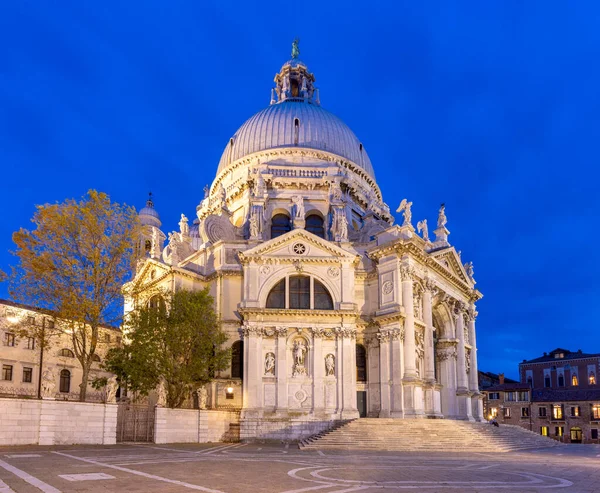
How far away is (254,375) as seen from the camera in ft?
136

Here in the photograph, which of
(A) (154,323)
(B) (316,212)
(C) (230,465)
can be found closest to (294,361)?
(A) (154,323)

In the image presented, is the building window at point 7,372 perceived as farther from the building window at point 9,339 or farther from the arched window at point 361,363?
the arched window at point 361,363

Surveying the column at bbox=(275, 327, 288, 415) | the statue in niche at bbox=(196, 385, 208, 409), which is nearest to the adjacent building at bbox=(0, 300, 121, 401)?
the statue in niche at bbox=(196, 385, 208, 409)

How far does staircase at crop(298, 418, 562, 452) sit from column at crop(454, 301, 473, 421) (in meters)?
12.2

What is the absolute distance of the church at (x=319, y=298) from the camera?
1656 inches

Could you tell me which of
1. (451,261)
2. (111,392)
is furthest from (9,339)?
(451,261)

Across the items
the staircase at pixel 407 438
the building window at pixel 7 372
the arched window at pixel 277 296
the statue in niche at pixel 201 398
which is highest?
the arched window at pixel 277 296

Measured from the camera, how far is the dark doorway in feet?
147

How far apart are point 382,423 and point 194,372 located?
12.0 m

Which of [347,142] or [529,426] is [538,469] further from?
[529,426]

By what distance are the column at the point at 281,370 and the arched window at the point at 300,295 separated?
2136 millimetres

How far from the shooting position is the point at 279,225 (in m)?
53.7

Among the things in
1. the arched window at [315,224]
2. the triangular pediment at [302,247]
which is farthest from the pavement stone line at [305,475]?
the arched window at [315,224]

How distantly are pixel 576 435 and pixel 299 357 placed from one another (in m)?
48.7
